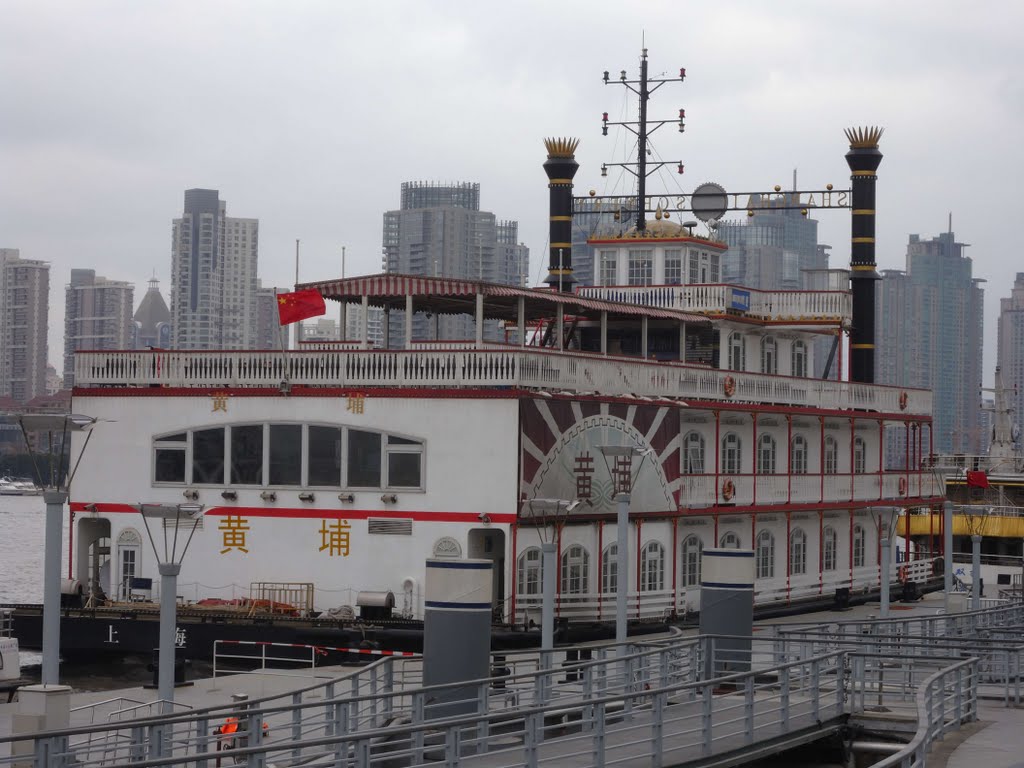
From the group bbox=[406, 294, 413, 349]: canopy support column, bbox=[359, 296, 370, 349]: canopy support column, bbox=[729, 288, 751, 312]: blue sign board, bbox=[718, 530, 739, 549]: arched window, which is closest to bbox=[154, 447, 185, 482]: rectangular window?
bbox=[359, 296, 370, 349]: canopy support column

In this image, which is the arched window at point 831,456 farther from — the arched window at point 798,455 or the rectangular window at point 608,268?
the rectangular window at point 608,268

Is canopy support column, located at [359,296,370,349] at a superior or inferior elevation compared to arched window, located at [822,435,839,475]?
superior

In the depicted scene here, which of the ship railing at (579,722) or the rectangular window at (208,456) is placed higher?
the rectangular window at (208,456)

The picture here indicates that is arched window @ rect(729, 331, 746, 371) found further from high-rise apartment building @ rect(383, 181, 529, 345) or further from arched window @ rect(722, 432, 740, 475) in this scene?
high-rise apartment building @ rect(383, 181, 529, 345)

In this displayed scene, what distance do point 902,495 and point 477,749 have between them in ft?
106

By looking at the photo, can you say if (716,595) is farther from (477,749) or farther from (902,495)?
(902,495)

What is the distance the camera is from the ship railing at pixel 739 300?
145 feet

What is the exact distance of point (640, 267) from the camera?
48.1m

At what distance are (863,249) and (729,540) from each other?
47.7 feet

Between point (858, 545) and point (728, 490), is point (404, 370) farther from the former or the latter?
point (858, 545)

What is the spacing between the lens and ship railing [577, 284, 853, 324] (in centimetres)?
4416

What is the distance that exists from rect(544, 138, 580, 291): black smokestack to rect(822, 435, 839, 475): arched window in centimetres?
944

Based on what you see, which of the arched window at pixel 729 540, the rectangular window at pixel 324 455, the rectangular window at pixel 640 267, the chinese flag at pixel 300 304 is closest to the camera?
the rectangular window at pixel 324 455

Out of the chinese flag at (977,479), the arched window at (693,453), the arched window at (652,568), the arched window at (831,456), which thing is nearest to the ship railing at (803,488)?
the arched window at (831,456)
